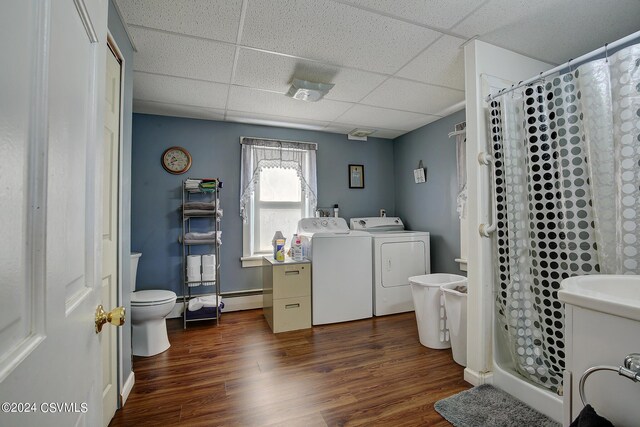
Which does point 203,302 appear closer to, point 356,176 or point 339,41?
point 356,176

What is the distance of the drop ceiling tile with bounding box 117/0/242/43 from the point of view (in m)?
1.52

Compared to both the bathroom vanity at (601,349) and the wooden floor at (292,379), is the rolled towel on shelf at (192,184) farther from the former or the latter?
the bathroom vanity at (601,349)

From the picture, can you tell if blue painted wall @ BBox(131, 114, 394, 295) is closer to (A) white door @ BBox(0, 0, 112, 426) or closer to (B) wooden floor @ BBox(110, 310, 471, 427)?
(B) wooden floor @ BBox(110, 310, 471, 427)

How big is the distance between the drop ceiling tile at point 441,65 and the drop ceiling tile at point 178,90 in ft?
5.13

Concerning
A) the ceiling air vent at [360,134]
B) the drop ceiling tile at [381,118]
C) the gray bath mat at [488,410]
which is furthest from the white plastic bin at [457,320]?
the ceiling air vent at [360,134]

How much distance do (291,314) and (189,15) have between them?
2.45 meters

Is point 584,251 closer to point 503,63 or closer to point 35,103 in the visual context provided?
point 503,63

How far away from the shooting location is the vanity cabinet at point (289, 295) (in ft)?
8.92

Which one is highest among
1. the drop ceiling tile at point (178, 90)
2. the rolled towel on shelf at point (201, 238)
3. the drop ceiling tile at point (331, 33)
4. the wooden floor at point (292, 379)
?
the drop ceiling tile at point (178, 90)

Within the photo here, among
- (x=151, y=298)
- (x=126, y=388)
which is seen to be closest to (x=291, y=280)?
(x=151, y=298)

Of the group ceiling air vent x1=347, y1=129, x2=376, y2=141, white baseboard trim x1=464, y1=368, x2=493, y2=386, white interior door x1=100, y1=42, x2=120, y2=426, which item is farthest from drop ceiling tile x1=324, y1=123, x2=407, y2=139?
white baseboard trim x1=464, y1=368, x2=493, y2=386

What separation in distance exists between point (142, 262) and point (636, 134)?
3.75 meters

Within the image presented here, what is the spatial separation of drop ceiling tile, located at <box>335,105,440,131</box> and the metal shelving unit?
5.38 feet

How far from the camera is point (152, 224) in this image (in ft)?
9.91
